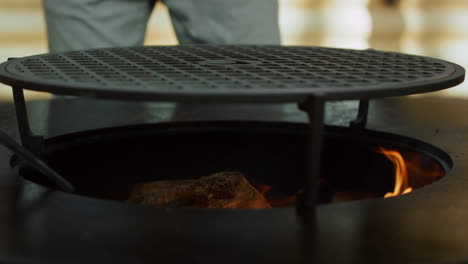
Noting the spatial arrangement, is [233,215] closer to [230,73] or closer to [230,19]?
[230,73]

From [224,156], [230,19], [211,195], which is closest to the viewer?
[211,195]

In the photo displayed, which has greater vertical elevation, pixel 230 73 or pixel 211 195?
pixel 230 73

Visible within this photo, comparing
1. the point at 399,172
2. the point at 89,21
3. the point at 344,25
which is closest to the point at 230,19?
the point at 89,21

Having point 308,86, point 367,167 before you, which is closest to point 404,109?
point 367,167

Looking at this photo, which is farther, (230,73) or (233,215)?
(230,73)

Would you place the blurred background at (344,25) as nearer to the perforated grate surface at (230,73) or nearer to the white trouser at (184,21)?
the white trouser at (184,21)

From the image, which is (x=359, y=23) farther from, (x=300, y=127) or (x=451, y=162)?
(x=451, y=162)

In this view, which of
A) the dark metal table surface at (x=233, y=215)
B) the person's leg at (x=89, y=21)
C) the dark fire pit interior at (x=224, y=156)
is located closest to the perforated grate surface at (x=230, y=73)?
the dark metal table surface at (x=233, y=215)
